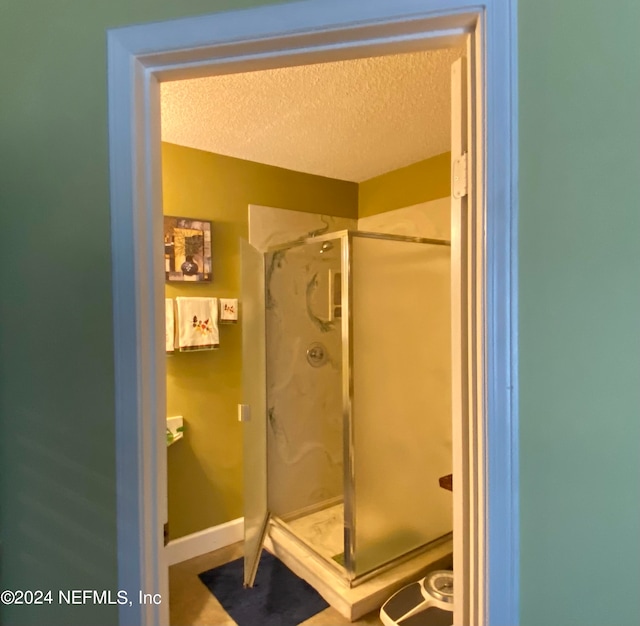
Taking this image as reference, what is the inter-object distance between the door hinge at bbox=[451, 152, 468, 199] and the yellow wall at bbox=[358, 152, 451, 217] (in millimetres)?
1688

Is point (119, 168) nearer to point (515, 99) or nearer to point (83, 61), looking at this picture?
point (83, 61)

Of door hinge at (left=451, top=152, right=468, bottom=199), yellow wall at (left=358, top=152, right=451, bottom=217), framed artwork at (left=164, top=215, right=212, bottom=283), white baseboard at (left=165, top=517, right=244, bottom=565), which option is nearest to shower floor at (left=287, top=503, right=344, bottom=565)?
white baseboard at (left=165, top=517, right=244, bottom=565)

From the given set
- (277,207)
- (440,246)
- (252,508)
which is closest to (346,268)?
(440,246)

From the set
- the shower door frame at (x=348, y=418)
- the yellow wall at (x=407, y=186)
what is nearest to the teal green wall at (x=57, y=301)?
the shower door frame at (x=348, y=418)

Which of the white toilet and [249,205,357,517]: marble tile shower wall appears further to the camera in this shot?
[249,205,357,517]: marble tile shower wall

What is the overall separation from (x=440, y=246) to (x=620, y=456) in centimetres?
169

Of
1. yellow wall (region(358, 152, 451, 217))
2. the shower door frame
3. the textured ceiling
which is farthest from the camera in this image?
yellow wall (region(358, 152, 451, 217))

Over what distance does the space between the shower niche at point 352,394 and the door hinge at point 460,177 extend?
1.12 m

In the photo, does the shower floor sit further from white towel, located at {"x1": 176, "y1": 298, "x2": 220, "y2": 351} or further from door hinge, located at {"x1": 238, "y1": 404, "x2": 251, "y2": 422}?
white towel, located at {"x1": 176, "y1": 298, "x2": 220, "y2": 351}

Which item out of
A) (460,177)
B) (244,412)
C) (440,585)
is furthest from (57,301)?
(440,585)

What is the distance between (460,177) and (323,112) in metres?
1.29

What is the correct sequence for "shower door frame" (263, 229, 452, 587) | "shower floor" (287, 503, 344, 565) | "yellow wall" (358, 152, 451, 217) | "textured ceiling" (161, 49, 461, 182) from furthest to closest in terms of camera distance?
1. "yellow wall" (358, 152, 451, 217)
2. "shower floor" (287, 503, 344, 565)
3. "shower door frame" (263, 229, 452, 587)
4. "textured ceiling" (161, 49, 461, 182)

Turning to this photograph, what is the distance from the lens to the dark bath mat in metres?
1.76

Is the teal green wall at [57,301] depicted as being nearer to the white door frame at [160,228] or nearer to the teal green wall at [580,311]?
the white door frame at [160,228]
